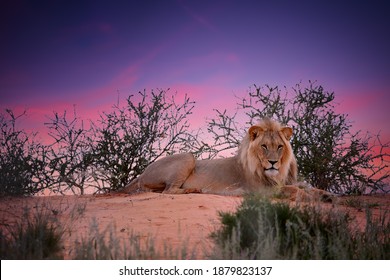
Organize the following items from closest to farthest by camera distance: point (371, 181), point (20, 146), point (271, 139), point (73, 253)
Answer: point (73, 253) < point (271, 139) < point (20, 146) < point (371, 181)

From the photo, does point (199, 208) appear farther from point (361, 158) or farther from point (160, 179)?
point (361, 158)

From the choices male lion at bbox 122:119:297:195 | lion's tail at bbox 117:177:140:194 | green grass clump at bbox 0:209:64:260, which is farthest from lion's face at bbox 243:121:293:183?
green grass clump at bbox 0:209:64:260

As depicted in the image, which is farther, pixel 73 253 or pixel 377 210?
pixel 377 210

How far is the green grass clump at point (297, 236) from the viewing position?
3.74 m

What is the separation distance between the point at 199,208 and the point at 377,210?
289 cm

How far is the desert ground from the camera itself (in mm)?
4291

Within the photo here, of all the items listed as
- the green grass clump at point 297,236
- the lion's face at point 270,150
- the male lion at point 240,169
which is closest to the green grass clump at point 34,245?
the green grass clump at point 297,236

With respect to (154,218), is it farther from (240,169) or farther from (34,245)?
(240,169)

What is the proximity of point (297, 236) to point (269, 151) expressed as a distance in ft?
12.9

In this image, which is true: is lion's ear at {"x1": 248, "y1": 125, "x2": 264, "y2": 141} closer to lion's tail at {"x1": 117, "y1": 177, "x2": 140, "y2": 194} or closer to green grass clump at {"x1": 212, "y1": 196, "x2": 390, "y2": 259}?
lion's tail at {"x1": 117, "y1": 177, "x2": 140, "y2": 194}

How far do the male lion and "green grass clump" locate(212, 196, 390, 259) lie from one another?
2926mm

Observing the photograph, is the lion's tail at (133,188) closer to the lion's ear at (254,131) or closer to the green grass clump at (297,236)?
the lion's ear at (254,131)

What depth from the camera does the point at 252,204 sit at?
15.5 feet
